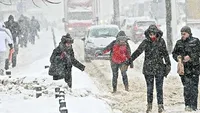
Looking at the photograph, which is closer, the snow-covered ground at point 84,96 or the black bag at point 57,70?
the snow-covered ground at point 84,96

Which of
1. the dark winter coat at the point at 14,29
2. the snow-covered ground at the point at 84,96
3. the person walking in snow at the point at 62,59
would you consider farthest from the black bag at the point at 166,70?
the dark winter coat at the point at 14,29

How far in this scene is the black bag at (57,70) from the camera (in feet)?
38.9

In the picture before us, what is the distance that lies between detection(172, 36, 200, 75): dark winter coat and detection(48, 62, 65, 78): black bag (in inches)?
97.7

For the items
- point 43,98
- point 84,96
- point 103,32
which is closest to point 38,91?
point 43,98

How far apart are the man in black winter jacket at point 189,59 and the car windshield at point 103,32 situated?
12529mm

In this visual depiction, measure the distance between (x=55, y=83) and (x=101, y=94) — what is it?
1.42 meters

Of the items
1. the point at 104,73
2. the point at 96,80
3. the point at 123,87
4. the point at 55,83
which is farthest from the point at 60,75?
the point at 104,73

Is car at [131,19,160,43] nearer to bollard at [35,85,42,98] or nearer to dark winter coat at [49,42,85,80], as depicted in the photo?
dark winter coat at [49,42,85,80]

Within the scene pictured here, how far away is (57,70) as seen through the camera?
11.9 m

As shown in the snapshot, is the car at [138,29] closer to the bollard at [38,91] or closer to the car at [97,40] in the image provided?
the car at [97,40]

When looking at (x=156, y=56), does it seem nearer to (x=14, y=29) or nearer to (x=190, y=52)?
(x=190, y=52)

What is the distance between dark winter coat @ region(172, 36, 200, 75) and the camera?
1093 centimetres

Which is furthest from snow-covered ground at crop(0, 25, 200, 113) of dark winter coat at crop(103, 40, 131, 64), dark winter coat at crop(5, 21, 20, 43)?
dark winter coat at crop(5, 21, 20, 43)

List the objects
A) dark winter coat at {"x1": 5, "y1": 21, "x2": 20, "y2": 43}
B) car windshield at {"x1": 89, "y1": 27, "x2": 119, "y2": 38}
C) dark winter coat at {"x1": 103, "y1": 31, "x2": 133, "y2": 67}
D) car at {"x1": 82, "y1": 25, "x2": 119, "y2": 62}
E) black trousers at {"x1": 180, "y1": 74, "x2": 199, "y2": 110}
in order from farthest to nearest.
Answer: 1. car windshield at {"x1": 89, "y1": 27, "x2": 119, "y2": 38}
2. car at {"x1": 82, "y1": 25, "x2": 119, "y2": 62}
3. dark winter coat at {"x1": 5, "y1": 21, "x2": 20, "y2": 43}
4. dark winter coat at {"x1": 103, "y1": 31, "x2": 133, "y2": 67}
5. black trousers at {"x1": 180, "y1": 74, "x2": 199, "y2": 110}
